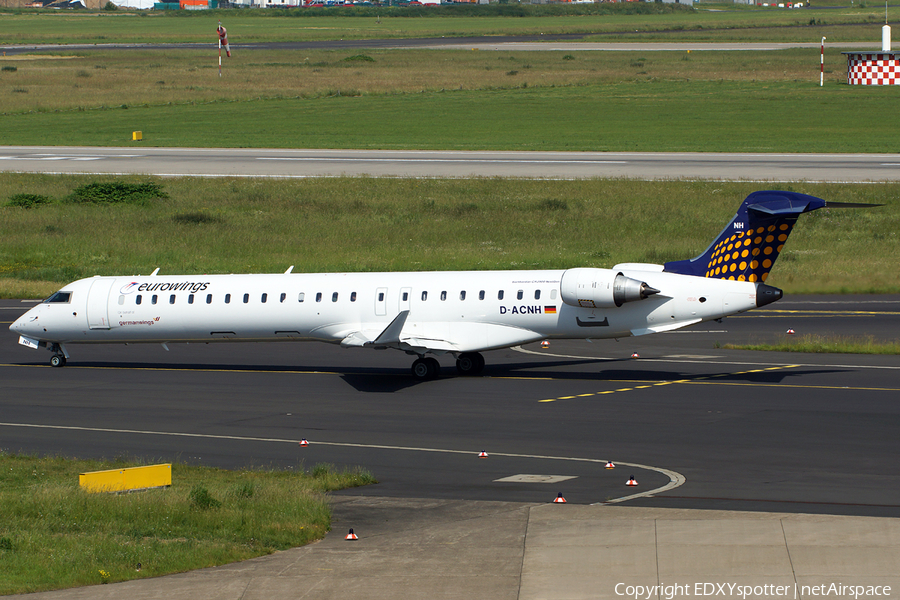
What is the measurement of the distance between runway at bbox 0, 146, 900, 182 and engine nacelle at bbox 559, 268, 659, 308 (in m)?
35.0

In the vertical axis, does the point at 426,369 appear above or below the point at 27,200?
below

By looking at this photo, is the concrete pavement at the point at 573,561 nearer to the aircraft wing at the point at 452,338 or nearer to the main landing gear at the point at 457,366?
the aircraft wing at the point at 452,338

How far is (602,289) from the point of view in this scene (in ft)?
102

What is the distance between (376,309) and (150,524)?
15705 millimetres

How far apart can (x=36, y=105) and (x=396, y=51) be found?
57.2 metres

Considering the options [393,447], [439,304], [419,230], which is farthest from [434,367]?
[419,230]

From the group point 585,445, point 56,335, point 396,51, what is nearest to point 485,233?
point 56,335

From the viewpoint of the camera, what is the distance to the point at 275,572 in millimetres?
15875

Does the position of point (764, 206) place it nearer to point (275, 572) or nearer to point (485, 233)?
point (275, 572)

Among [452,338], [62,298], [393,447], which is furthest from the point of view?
[62,298]

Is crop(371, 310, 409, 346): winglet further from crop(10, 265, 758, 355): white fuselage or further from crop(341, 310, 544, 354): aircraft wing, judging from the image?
crop(10, 265, 758, 355): white fuselage

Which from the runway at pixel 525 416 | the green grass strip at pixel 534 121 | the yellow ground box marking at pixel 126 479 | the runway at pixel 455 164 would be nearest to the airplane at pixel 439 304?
the runway at pixel 525 416

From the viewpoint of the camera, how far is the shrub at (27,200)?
6412 centimetres

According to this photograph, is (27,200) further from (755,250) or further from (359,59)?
(359,59)
